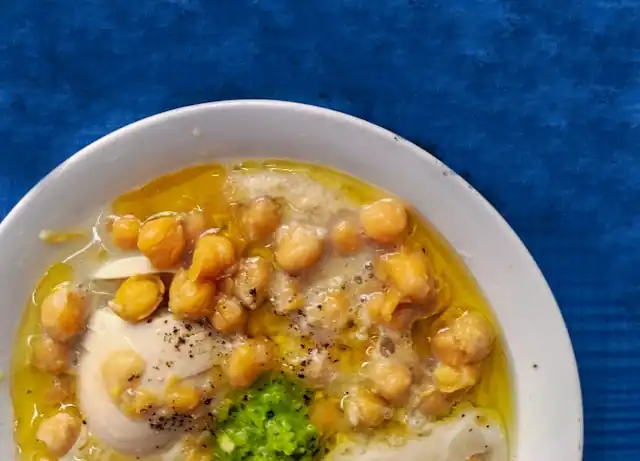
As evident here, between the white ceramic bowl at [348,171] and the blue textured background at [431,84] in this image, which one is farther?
the blue textured background at [431,84]

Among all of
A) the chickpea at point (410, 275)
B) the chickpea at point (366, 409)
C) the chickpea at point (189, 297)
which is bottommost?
the chickpea at point (366, 409)

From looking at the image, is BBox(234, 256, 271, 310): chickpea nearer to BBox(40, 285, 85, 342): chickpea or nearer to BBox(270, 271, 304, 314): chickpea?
BBox(270, 271, 304, 314): chickpea

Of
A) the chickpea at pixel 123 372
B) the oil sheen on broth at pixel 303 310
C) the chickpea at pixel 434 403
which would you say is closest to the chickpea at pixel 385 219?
the oil sheen on broth at pixel 303 310

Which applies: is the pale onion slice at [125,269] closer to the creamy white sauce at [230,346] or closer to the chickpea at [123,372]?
the creamy white sauce at [230,346]

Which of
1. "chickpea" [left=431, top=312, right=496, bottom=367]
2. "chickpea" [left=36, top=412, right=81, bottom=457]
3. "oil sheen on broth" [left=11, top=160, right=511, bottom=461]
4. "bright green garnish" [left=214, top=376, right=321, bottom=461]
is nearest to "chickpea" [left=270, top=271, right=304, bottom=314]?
"oil sheen on broth" [left=11, top=160, right=511, bottom=461]

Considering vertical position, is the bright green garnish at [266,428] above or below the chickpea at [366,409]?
below

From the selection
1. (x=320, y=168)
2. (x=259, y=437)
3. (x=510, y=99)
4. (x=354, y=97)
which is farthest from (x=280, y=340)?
(x=510, y=99)

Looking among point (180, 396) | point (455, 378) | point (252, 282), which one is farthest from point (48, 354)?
point (455, 378)
